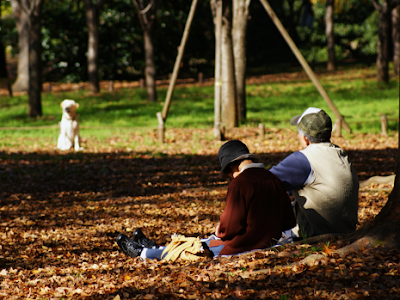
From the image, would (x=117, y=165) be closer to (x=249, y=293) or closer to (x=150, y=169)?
(x=150, y=169)

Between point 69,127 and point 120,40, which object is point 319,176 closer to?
point 69,127

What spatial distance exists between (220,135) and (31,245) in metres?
9.64

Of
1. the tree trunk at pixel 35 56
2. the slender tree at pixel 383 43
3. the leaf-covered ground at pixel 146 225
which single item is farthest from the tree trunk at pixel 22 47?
the slender tree at pixel 383 43

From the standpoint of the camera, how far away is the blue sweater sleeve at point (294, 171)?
407 centimetres

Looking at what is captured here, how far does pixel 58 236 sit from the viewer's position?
6441 mm

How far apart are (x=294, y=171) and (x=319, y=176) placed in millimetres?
228

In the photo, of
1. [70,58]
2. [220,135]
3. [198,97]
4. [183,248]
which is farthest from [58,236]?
[70,58]

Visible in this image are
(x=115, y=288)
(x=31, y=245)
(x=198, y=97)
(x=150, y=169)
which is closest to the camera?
(x=115, y=288)

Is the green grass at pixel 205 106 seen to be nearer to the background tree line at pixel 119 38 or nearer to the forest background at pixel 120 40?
the background tree line at pixel 119 38

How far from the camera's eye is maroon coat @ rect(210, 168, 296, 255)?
3.99 meters

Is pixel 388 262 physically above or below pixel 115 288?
above

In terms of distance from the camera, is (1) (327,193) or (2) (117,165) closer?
(1) (327,193)

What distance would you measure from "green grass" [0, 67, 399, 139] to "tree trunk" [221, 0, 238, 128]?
121cm

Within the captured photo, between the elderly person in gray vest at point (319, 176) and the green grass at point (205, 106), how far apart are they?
486 inches
